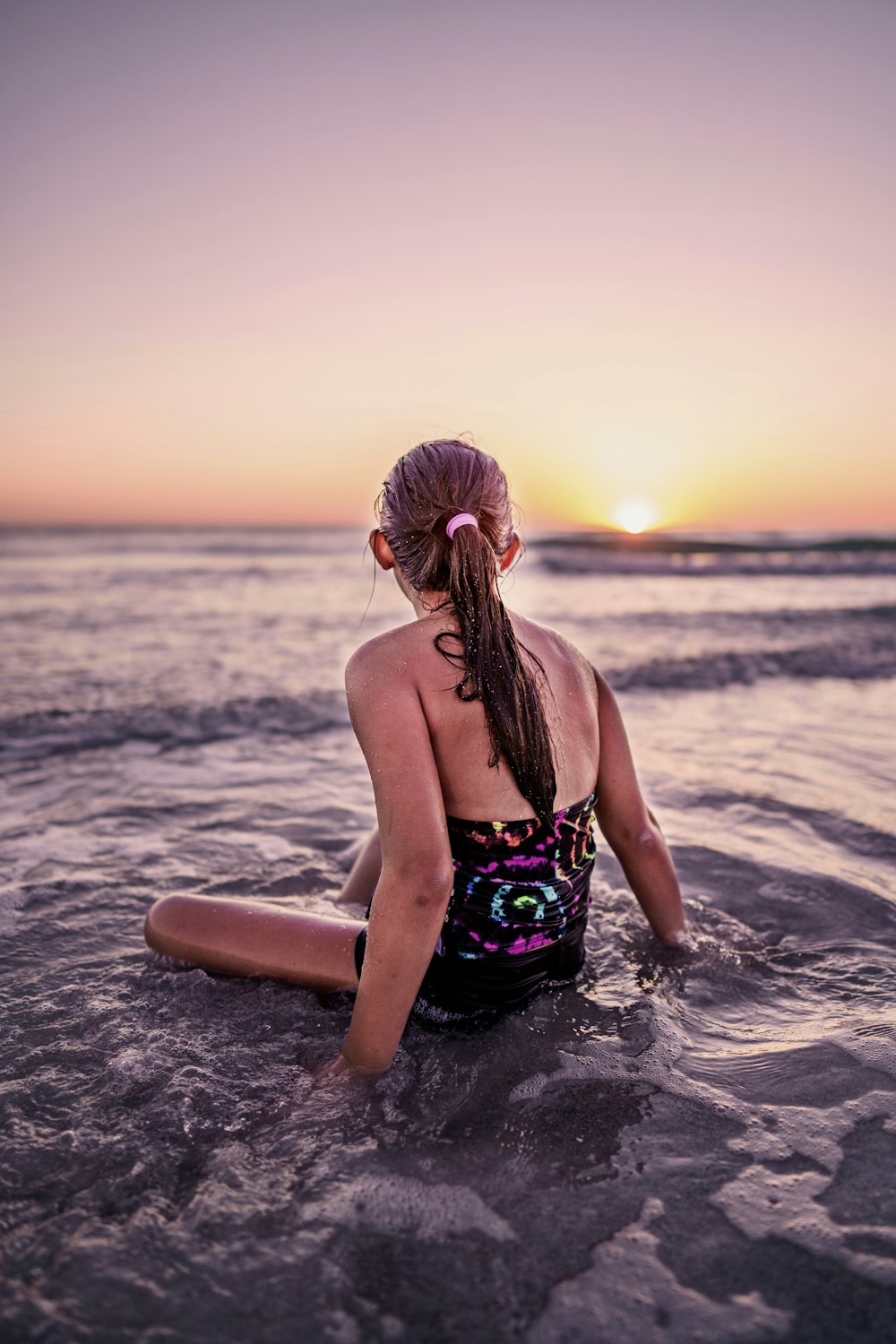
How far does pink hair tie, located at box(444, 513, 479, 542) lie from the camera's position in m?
2.26

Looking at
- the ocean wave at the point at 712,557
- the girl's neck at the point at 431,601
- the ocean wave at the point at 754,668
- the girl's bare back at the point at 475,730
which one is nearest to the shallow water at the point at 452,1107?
→ the girl's bare back at the point at 475,730

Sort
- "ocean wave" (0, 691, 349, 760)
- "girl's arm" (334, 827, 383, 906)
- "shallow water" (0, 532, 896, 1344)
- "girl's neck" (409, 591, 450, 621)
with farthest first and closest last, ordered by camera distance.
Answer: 1. "ocean wave" (0, 691, 349, 760)
2. "girl's arm" (334, 827, 383, 906)
3. "girl's neck" (409, 591, 450, 621)
4. "shallow water" (0, 532, 896, 1344)

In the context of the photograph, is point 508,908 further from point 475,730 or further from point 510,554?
point 510,554

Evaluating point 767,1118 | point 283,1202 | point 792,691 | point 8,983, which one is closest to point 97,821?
point 8,983

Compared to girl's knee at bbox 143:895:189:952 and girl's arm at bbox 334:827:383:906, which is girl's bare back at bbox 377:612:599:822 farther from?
girl's knee at bbox 143:895:189:952

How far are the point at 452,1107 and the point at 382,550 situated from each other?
158 cm

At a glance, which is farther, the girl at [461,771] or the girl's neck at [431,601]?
the girl's neck at [431,601]

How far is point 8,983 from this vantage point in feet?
9.44

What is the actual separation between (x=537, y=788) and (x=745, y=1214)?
1.09 m

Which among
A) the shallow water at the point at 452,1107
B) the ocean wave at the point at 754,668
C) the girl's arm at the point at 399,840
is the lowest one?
the shallow water at the point at 452,1107

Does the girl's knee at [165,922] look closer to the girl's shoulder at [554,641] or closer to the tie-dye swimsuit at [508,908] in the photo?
the tie-dye swimsuit at [508,908]

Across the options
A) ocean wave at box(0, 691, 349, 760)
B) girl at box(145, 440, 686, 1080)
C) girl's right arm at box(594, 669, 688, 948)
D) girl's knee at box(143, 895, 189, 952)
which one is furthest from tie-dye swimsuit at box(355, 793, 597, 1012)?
ocean wave at box(0, 691, 349, 760)

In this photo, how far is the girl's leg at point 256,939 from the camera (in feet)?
9.05

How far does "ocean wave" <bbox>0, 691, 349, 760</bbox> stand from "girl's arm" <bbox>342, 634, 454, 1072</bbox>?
4603 mm
